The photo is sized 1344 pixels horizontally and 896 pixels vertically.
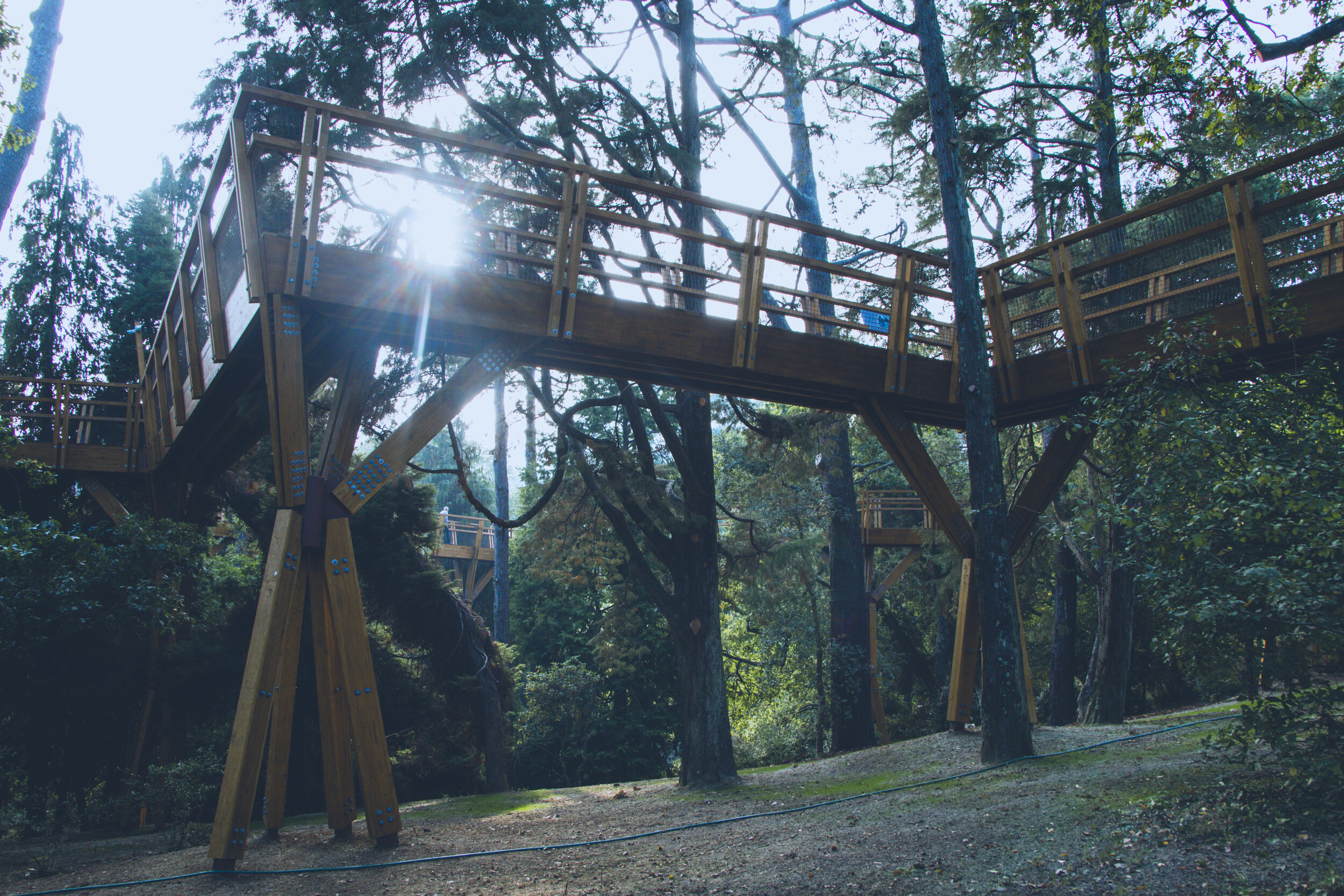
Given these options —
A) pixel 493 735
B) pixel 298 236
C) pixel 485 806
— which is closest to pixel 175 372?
pixel 298 236

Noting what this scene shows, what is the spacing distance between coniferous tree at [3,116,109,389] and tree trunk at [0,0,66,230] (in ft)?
42.5

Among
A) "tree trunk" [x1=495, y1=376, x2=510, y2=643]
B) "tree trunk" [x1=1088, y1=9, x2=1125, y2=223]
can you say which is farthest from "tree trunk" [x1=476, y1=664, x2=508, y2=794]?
"tree trunk" [x1=1088, y1=9, x2=1125, y2=223]

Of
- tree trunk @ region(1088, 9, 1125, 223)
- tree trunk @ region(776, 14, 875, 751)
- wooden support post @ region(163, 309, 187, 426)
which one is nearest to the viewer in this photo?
wooden support post @ region(163, 309, 187, 426)

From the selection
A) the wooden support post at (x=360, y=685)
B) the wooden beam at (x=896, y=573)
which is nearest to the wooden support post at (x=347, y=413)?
the wooden support post at (x=360, y=685)

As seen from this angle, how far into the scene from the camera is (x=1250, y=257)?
7027mm

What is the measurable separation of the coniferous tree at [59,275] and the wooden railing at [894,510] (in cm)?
1924

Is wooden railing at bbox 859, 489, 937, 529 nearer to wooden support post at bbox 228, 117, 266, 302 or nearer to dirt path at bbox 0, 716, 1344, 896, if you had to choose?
dirt path at bbox 0, 716, 1344, 896

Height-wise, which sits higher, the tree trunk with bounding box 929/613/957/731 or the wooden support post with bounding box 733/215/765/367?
the wooden support post with bounding box 733/215/765/367

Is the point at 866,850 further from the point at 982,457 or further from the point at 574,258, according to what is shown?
the point at 574,258

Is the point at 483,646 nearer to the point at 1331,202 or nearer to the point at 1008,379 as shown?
the point at 1008,379

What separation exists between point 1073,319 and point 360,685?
23.0ft

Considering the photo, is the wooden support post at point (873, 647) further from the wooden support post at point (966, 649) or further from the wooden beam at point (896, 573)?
the wooden support post at point (966, 649)

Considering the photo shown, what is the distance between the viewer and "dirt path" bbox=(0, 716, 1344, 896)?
4.24 m

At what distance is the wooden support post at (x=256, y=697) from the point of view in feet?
18.2
